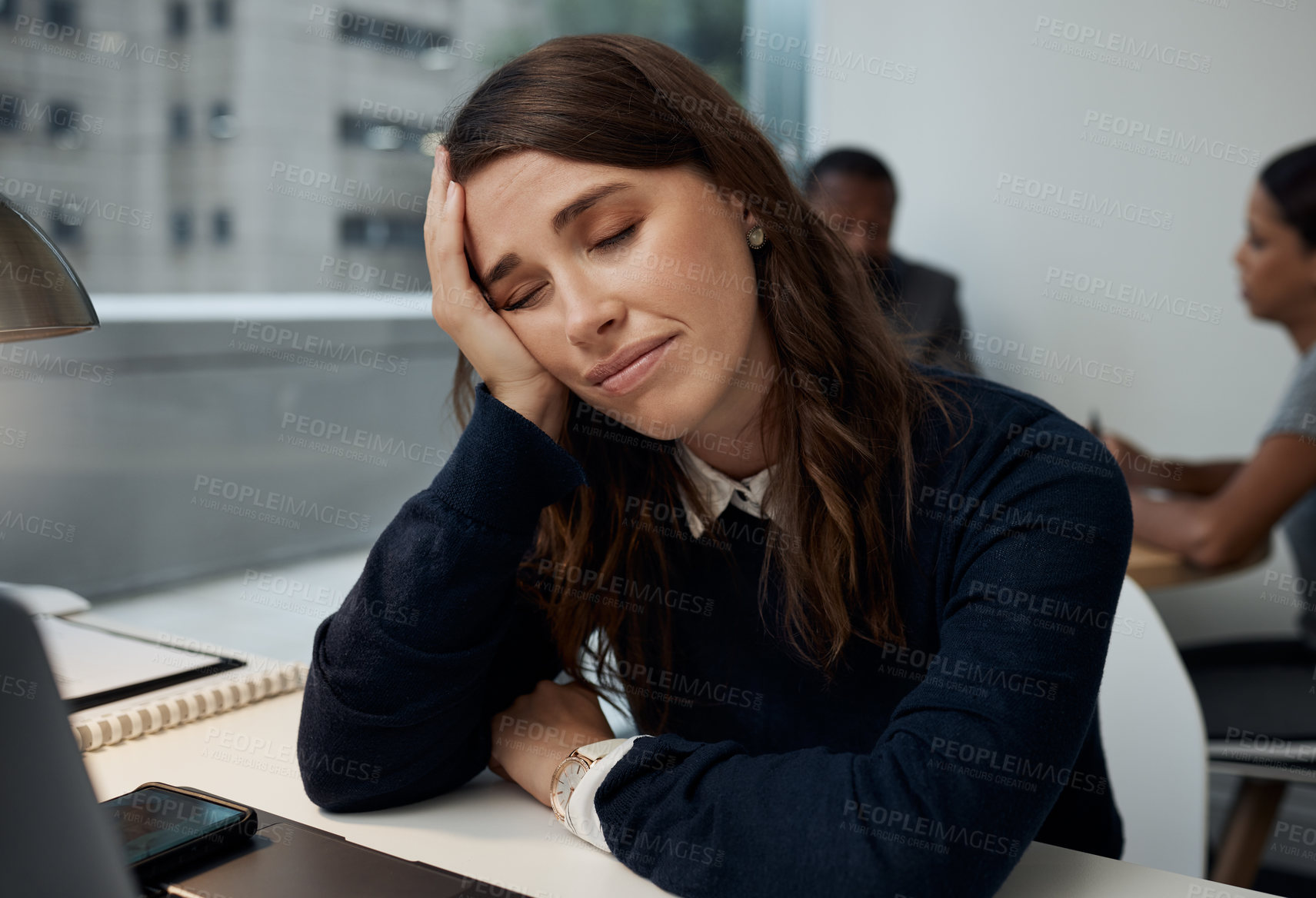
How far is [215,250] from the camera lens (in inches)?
135

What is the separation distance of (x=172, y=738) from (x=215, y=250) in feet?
8.91

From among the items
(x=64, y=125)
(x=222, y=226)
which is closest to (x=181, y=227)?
(x=222, y=226)

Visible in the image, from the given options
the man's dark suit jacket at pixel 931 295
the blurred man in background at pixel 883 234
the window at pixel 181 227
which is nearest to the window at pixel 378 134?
the window at pixel 181 227

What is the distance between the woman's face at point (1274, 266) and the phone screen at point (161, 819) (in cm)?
265

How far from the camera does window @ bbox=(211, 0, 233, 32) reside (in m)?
3.29

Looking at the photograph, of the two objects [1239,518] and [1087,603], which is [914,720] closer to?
[1087,603]

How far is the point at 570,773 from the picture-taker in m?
0.89

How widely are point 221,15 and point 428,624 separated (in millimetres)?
3082

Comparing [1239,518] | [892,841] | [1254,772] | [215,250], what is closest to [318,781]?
[892,841]

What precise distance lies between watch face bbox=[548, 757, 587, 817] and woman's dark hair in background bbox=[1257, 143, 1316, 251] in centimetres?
244

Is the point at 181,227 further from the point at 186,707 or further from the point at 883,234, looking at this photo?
the point at 186,707

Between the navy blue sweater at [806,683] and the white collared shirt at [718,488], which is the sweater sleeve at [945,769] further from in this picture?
the white collared shirt at [718,488]

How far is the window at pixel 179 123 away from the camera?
10.6ft

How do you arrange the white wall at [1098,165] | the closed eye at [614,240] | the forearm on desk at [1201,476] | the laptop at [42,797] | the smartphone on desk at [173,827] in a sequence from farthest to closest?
the white wall at [1098,165], the forearm on desk at [1201,476], the closed eye at [614,240], the smartphone on desk at [173,827], the laptop at [42,797]
